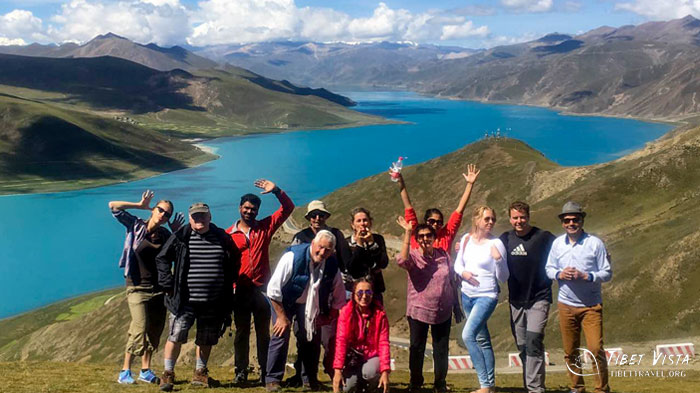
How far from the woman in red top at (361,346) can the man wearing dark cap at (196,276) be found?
2.96 m

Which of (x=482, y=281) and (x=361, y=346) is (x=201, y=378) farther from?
(x=482, y=281)

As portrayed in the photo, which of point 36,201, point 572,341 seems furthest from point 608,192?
point 36,201

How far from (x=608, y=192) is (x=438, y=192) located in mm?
44227

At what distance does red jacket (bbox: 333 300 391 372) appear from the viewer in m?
10.8

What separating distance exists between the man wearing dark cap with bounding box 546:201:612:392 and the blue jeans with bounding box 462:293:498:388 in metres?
1.56

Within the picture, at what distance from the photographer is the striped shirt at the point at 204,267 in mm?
12281

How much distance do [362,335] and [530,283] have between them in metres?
3.78

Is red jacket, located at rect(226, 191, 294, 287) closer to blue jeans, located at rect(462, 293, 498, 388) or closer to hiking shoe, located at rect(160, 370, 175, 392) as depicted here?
hiking shoe, located at rect(160, 370, 175, 392)

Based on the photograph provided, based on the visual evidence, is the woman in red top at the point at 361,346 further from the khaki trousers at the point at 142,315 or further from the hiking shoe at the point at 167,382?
the khaki trousers at the point at 142,315

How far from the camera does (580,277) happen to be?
11844 mm

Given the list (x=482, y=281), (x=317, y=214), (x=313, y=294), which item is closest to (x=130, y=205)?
(x=317, y=214)

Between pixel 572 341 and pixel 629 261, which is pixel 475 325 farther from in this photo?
pixel 629 261

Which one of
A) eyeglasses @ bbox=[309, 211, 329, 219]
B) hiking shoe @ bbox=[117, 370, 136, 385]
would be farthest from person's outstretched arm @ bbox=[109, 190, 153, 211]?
eyeglasses @ bbox=[309, 211, 329, 219]

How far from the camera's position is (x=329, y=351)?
12.4 m
